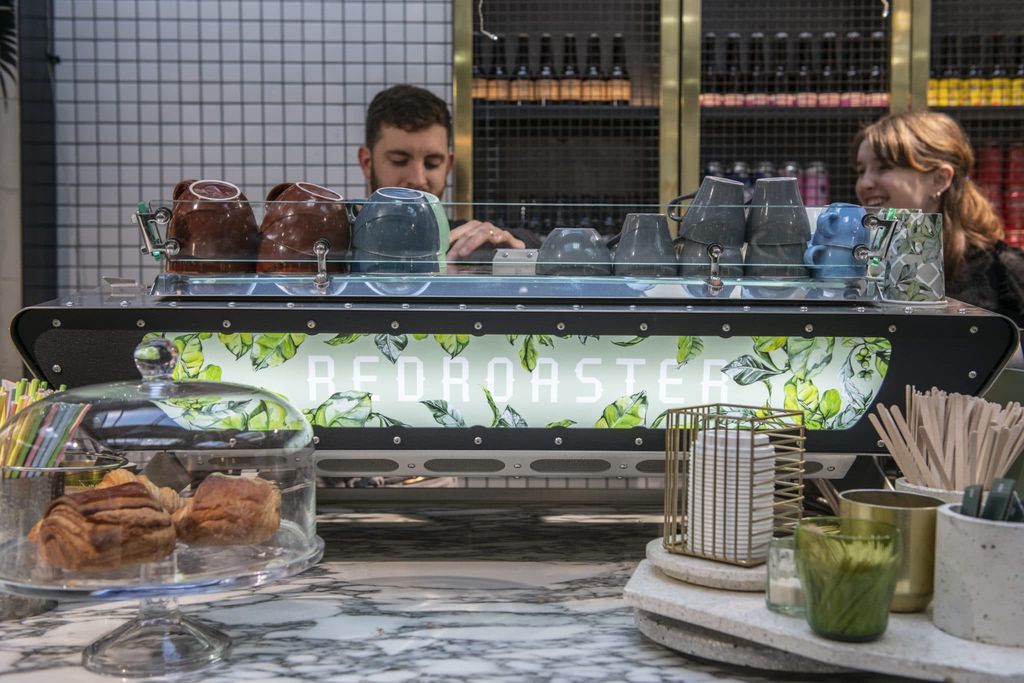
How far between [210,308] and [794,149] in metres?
3.05

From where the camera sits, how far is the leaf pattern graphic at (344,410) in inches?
66.0

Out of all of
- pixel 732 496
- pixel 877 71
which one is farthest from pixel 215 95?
pixel 732 496

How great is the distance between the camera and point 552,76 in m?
4.18

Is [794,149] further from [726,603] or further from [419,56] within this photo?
[726,603]

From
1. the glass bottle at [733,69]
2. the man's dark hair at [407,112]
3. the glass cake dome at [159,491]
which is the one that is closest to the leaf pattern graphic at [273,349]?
the glass cake dome at [159,491]

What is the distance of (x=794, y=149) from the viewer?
4254 millimetres

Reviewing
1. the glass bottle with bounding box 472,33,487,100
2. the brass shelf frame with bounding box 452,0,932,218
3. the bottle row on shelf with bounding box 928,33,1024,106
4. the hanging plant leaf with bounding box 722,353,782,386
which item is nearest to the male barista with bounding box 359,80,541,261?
the brass shelf frame with bounding box 452,0,932,218

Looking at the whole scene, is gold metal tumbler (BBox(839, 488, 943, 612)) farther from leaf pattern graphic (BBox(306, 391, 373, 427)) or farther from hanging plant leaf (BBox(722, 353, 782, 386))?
leaf pattern graphic (BBox(306, 391, 373, 427))

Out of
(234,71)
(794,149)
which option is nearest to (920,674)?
(794,149)

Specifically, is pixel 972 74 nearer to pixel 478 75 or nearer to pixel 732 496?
pixel 478 75

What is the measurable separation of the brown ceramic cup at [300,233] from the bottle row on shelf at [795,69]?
2.62m

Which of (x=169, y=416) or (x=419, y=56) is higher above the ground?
(x=419, y=56)

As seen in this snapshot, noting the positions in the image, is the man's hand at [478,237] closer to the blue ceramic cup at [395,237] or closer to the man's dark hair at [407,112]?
the blue ceramic cup at [395,237]

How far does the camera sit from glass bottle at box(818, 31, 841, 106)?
4.15 meters
